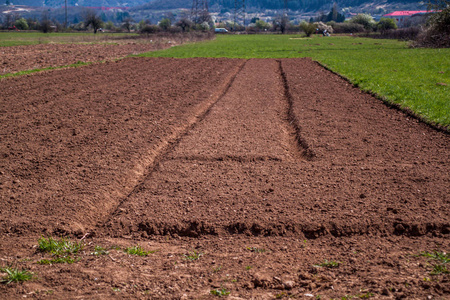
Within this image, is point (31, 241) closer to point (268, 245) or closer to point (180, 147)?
point (268, 245)

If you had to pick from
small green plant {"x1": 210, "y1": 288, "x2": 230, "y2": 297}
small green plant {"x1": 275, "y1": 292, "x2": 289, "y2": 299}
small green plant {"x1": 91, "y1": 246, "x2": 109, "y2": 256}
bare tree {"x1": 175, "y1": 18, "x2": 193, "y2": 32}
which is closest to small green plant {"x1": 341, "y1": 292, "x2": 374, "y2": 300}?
small green plant {"x1": 275, "y1": 292, "x2": 289, "y2": 299}

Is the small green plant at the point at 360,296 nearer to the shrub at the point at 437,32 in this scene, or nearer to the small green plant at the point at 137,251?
the small green plant at the point at 137,251

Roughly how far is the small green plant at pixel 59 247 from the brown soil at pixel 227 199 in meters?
0.14

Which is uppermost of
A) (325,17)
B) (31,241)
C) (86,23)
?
(325,17)

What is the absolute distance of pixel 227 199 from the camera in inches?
229

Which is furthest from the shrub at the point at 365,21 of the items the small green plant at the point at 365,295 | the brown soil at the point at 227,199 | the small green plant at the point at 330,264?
the small green plant at the point at 365,295

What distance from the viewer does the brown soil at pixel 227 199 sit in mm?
3900

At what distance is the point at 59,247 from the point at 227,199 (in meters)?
2.45

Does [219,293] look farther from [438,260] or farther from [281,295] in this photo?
[438,260]

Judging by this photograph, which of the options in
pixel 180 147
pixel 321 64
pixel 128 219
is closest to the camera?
pixel 128 219

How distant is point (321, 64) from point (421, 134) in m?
16.4

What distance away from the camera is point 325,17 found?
603ft

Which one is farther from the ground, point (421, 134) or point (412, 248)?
point (421, 134)

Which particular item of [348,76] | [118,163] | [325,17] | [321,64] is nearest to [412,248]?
[118,163]
